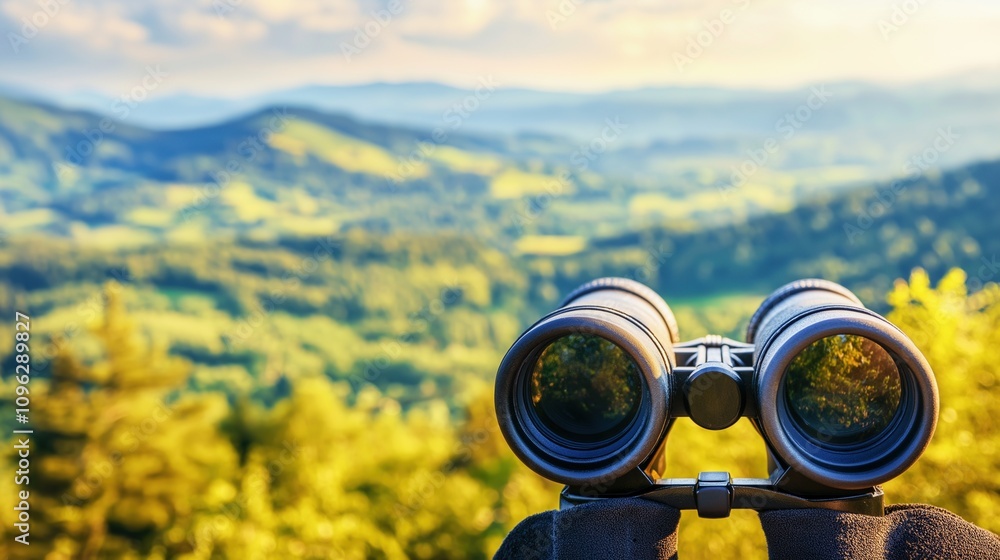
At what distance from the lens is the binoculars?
7.70 ft

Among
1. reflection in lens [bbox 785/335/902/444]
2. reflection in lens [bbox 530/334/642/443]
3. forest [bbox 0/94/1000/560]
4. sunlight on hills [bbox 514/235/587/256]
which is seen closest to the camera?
reflection in lens [bbox 785/335/902/444]

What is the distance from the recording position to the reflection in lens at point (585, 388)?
8.45 feet

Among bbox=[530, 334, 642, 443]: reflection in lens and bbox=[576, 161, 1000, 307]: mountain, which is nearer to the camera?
bbox=[530, 334, 642, 443]: reflection in lens

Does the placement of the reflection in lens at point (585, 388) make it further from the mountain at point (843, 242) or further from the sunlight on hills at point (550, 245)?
the sunlight on hills at point (550, 245)

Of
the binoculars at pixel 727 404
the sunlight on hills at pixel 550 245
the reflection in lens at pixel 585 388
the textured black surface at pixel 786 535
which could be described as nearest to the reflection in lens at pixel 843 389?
the binoculars at pixel 727 404

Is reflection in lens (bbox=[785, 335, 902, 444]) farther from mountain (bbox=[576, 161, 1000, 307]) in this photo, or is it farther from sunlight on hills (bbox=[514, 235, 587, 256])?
sunlight on hills (bbox=[514, 235, 587, 256])

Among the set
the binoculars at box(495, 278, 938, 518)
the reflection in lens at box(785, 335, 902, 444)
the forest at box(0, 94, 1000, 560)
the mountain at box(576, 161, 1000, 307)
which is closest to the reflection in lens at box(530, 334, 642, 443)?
the binoculars at box(495, 278, 938, 518)

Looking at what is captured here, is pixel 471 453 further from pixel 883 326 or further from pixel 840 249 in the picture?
pixel 840 249

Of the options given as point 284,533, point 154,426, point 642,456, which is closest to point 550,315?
point 642,456

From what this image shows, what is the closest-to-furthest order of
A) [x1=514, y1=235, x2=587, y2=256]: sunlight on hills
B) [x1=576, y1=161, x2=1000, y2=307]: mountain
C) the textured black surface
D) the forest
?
the textured black surface → the forest → [x1=576, y1=161, x2=1000, y2=307]: mountain → [x1=514, y1=235, x2=587, y2=256]: sunlight on hills

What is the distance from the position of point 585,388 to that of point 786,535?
0.64 metres

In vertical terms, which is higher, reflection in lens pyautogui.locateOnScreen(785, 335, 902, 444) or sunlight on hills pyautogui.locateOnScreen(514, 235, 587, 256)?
sunlight on hills pyautogui.locateOnScreen(514, 235, 587, 256)

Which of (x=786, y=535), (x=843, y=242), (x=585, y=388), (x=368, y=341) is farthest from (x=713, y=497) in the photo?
(x=843, y=242)

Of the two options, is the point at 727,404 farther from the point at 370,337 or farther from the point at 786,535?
the point at 370,337
